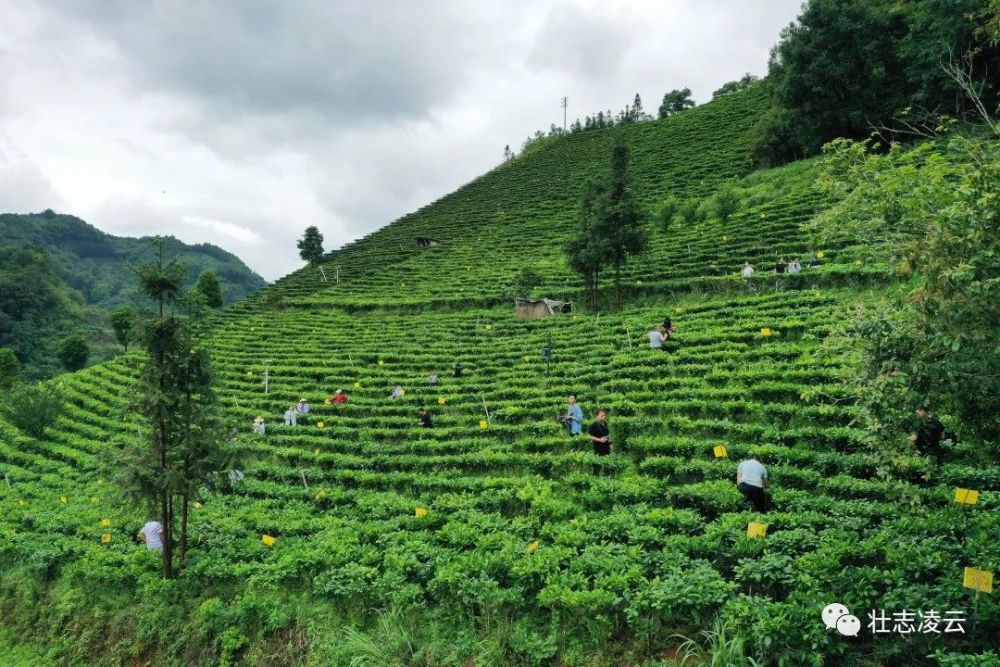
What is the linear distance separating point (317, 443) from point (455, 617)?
31.5 ft

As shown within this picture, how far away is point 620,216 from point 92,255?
14228 cm

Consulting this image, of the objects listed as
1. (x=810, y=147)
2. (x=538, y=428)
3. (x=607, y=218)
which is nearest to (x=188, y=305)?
(x=538, y=428)

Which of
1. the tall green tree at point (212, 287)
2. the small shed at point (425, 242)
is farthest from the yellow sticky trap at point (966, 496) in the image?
A: the tall green tree at point (212, 287)

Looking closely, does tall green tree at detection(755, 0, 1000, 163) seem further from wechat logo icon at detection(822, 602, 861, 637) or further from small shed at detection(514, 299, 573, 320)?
wechat logo icon at detection(822, 602, 861, 637)

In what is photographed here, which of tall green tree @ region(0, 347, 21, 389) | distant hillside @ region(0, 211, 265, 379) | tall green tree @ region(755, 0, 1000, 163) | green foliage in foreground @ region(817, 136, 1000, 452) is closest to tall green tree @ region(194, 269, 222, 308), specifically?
distant hillside @ region(0, 211, 265, 379)

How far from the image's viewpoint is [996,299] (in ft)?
18.7

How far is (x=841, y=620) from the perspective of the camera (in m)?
6.59

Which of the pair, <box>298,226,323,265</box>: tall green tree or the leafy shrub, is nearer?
the leafy shrub

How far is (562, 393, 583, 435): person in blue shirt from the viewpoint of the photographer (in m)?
14.0

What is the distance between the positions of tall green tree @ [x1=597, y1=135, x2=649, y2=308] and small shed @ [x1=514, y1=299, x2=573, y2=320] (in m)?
2.93

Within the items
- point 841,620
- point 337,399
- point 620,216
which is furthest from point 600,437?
Answer: point 620,216

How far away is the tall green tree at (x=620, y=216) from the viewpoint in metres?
23.6

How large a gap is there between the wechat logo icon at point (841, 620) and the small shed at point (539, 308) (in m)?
19.8

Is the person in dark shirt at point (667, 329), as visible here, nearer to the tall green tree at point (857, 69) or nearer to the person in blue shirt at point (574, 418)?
the person in blue shirt at point (574, 418)
